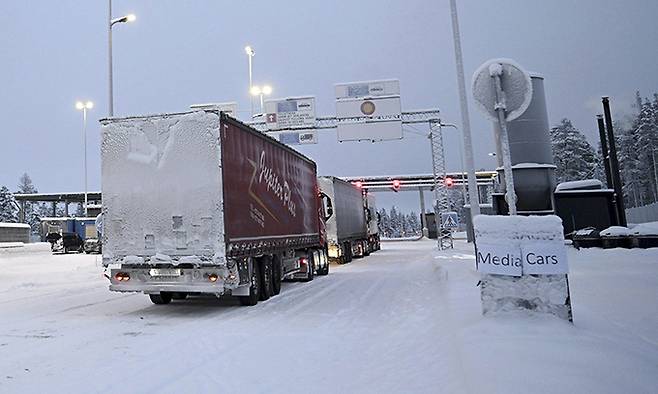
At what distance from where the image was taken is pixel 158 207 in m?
10.1

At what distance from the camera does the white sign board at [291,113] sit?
2872cm

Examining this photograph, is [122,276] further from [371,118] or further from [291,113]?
[291,113]

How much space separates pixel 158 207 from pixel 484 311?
260 inches

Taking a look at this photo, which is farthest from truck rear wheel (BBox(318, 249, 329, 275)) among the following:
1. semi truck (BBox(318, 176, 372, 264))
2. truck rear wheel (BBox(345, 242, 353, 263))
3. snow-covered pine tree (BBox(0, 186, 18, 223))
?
snow-covered pine tree (BBox(0, 186, 18, 223))

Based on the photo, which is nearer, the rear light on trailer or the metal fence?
the rear light on trailer

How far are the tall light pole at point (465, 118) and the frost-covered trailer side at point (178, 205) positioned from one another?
7.87 m

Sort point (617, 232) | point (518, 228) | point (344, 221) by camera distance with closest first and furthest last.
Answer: point (518, 228) → point (617, 232) → point (344, 221)

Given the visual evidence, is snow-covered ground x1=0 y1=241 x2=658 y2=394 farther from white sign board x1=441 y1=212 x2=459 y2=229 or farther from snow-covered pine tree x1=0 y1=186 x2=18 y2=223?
snow-covered pine tree x1=0 y1=186 x2=18 y2=223

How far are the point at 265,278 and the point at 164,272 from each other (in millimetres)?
2601

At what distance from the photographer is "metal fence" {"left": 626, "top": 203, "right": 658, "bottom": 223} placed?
4353 cm

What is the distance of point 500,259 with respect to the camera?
6.65 m

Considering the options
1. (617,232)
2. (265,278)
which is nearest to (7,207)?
(265,278)

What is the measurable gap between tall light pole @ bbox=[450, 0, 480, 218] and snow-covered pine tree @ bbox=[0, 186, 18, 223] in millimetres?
93720

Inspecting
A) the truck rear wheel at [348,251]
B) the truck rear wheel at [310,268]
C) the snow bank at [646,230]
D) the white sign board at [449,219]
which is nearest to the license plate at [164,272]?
the truck rear wheel at [310,268]
